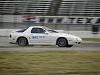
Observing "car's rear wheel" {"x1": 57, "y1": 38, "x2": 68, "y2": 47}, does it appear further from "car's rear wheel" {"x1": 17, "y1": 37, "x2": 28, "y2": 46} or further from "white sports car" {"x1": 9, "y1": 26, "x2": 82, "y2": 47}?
"car's rear wheel" {"x1": 17, "y1": 37, "x2": 28, "y2": 46}

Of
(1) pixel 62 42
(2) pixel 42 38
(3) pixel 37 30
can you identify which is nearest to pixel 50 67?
(1) pixel 62 42

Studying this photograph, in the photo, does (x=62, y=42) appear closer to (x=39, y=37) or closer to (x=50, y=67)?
(x=39, y=37)

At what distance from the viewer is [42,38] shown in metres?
20.0

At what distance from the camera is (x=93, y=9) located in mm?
44656

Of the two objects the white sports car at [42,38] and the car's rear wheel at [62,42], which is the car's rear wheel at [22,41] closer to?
the white sports car at [42,38]

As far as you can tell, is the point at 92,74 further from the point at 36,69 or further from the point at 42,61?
the point at 42,61

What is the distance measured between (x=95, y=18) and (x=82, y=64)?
32.7 meters

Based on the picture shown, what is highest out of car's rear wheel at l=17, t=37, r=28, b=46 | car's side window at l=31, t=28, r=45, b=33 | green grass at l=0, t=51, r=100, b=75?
car's side window at l=31, t=28, r=45, b=33

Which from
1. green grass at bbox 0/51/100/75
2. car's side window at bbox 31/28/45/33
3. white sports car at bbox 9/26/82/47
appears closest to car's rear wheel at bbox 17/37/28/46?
white sports car at bbox 9/26/82/47

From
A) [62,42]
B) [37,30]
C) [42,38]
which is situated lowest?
[62,42]

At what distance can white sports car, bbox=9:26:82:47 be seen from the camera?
1939cm

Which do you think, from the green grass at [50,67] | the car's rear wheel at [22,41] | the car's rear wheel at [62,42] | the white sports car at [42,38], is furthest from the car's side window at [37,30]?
the green grass at [50,67]

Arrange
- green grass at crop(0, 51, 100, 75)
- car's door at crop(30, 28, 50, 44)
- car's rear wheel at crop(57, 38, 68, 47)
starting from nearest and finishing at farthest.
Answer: green grass at crop(0, 51, 100, 75)
car's rear wheel at crop(57, 38, 68, 47)
car's door at crop(30, 28, 50, 44)

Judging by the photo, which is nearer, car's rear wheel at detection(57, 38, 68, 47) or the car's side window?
car's rear wheel at detection(57, 38, 68, 47)
